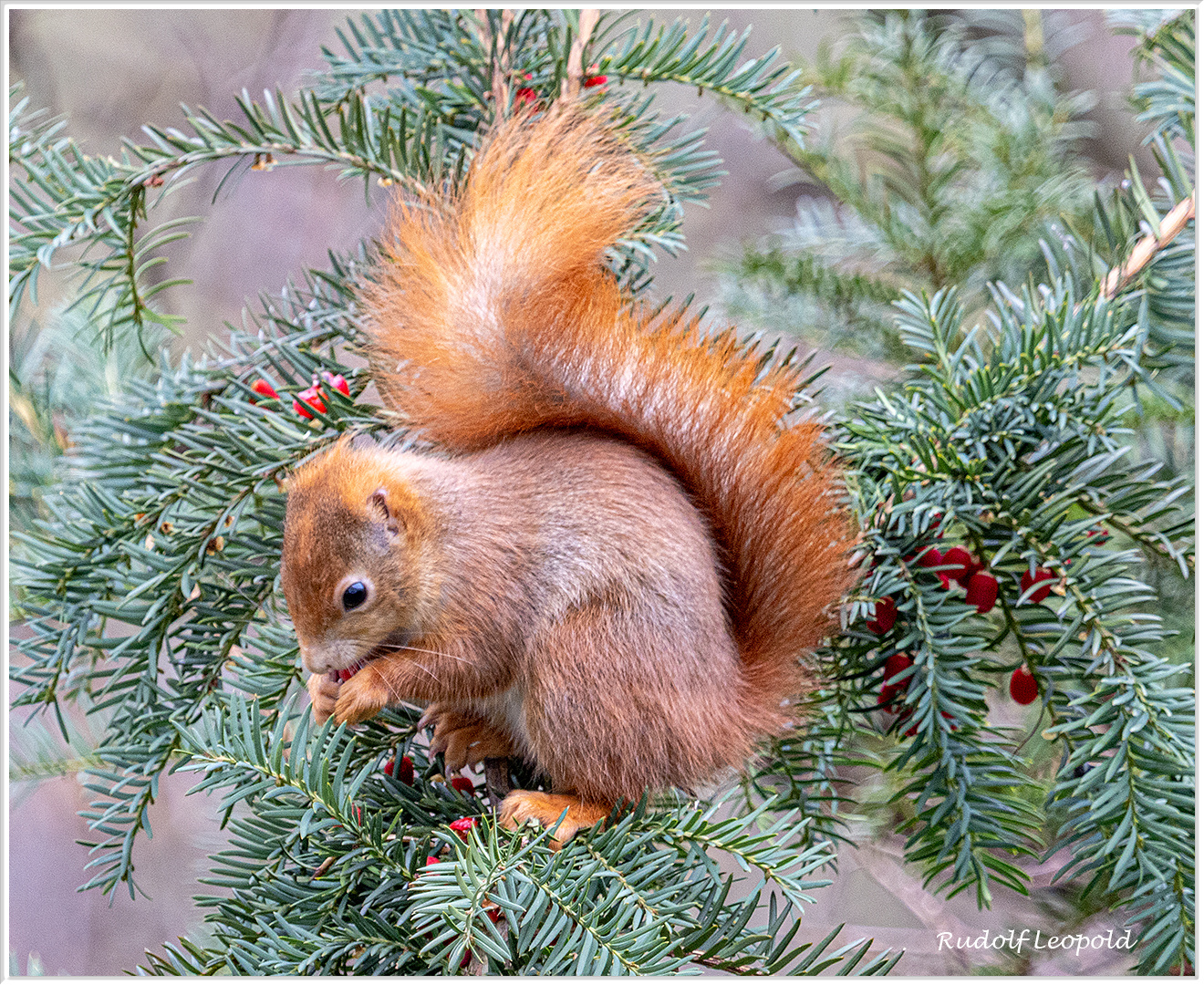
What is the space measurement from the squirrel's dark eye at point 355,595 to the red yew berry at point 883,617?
1.40ft

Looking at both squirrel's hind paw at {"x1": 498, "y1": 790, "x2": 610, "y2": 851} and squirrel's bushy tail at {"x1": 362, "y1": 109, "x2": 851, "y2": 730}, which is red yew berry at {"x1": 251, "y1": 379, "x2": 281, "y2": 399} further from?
squirrel's hind paw at {"x1": 498, "y1": 790, "x2": 610, "y2": 851}

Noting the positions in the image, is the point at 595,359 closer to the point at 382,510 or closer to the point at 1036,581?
Result: the point at 382,510

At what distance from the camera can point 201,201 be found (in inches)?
90.0

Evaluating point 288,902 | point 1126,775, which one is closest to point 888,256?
point 1126,775

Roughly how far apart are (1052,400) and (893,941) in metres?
0.91

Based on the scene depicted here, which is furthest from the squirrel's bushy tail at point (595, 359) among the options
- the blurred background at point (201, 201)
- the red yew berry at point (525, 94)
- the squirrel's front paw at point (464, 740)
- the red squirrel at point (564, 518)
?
the blurred background at point (201, 201)

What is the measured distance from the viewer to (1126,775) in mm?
696

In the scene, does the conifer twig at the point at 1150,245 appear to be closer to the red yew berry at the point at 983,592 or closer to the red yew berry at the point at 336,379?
the red yew berry at the point at 983,592

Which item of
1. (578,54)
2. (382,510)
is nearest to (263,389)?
(382,510)

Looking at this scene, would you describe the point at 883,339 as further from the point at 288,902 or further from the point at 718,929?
the point at 288,902

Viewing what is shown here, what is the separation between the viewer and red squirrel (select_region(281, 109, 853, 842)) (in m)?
0.82

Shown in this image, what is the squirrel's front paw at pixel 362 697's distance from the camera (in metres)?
0.81

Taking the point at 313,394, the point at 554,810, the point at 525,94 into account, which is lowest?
the point at 554,810

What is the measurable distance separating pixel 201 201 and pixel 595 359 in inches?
70.0
